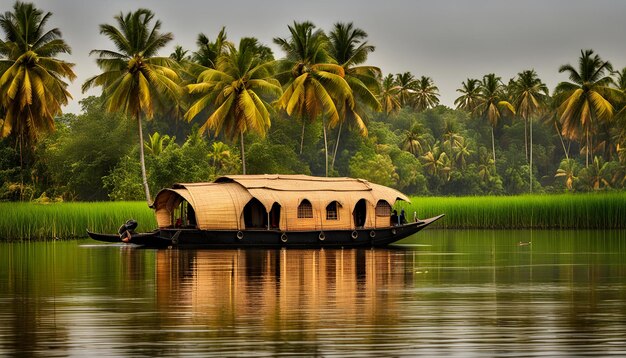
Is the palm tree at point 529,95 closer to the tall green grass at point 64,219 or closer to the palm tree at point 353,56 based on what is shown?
the palm tree at point 353,56

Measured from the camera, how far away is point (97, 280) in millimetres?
22375

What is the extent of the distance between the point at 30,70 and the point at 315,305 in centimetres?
3425

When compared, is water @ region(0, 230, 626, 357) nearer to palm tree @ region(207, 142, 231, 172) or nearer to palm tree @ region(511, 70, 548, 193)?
palm tree @ region(207, 142, 231, 172)

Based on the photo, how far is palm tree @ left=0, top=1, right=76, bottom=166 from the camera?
1885 inches

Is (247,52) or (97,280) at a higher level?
(247,52)

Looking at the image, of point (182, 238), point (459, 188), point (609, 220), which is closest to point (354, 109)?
point (609, 220)

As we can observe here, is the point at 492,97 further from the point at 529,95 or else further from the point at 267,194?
the point at 267,194

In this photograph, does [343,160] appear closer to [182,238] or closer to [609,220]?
[609,220]

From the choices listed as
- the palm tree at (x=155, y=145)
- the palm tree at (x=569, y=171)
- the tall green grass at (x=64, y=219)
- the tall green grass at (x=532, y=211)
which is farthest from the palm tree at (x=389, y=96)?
the tall green grass at (x=64, y=219)

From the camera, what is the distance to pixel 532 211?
4956 centimetres

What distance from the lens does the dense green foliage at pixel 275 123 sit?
167 ft

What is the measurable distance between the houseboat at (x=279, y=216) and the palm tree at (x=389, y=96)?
43223 mm

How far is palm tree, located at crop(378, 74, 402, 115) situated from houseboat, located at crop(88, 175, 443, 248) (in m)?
43.2

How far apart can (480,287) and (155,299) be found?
235 inches
